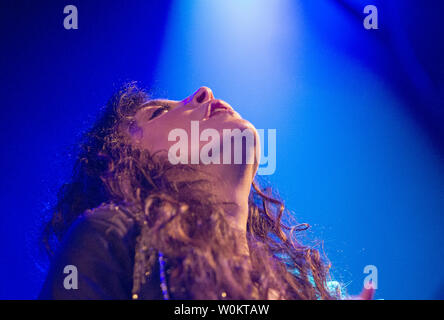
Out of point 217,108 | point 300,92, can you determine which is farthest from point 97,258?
point 300,92

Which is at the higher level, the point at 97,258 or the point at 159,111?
the point at 159,111

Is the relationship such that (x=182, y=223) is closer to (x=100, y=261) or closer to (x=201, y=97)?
(x=100, y=261)

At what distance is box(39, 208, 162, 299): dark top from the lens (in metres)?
0.90

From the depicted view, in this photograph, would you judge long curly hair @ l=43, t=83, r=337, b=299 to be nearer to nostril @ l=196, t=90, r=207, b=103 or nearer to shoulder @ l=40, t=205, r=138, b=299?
shoulder @ l=40, t=205, r=138, b=299

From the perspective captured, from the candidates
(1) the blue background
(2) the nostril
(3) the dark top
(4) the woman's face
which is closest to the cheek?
(4) the woman's face

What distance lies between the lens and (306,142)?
7.73ft

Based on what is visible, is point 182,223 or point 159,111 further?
point 159,111

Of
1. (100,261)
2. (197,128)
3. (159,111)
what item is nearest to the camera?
(100,261)

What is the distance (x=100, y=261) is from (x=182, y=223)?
0.26 metres

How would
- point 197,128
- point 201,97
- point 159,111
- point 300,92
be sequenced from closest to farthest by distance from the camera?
point 197,128 → point 201,97 → point 159,111 → point 300,92

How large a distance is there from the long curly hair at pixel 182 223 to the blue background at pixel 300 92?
37cm

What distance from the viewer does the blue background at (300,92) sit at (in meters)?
1.93

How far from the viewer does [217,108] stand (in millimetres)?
1405

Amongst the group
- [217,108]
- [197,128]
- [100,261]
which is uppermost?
[217,108]
